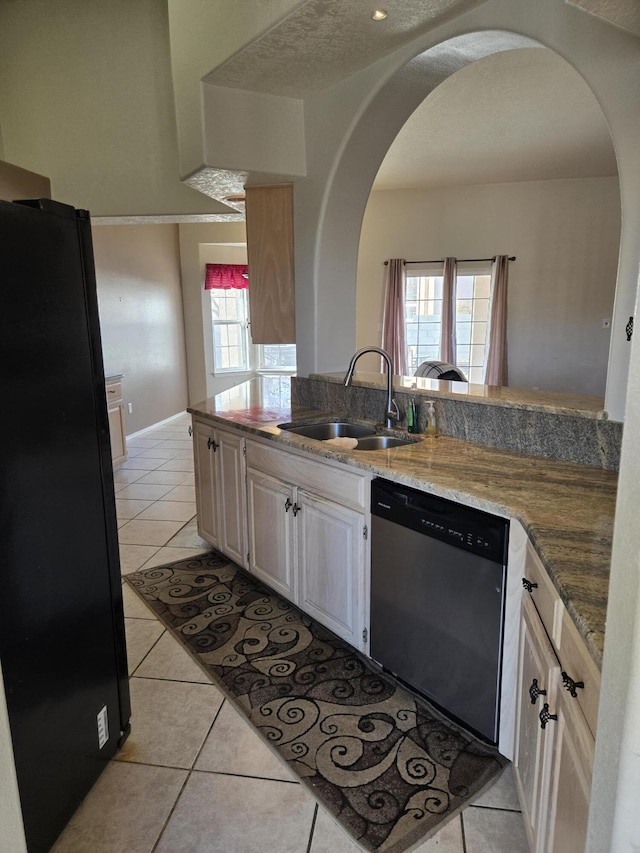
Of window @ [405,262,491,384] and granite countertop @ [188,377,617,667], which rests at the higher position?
window @ [405,262,491,384]

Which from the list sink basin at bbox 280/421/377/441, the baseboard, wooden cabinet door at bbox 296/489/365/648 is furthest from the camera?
the baseboard

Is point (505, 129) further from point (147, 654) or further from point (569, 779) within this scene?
point (569, 779)

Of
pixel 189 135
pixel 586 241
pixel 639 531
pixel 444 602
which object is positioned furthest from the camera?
pixel 586 241

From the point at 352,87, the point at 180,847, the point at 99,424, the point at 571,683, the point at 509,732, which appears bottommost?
the point at 180,847

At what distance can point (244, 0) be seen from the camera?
236 centimetres

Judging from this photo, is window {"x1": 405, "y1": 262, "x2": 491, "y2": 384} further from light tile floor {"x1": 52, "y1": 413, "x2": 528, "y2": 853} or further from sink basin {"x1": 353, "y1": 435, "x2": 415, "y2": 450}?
light tile floor {"x1": 52, "y1": 413, "x2": 528, "y2": 853}

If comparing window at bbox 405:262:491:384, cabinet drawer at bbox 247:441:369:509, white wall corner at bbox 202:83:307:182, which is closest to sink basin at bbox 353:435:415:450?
cabinet drawer at bbox 247:441:369:509

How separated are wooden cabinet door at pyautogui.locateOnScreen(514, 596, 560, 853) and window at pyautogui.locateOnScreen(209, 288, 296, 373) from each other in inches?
279

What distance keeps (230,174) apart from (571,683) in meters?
2.97

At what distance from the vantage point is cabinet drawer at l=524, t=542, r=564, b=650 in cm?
124

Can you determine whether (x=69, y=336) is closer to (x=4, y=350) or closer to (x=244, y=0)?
(x=4, y=350)

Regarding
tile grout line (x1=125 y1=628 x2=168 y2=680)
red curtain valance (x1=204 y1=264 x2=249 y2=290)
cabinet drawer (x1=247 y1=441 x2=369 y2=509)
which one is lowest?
tile grout line (x1=125 y1=628 x2=168 y2=680)

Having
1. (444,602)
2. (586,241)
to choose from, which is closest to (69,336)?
(444,602)

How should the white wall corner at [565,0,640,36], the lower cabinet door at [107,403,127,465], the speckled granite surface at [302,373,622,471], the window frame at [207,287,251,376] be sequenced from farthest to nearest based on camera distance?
the window frame at [207,287,251,376], the lower cabinet door at [107,403,127,465], the speckled granite surface at [302,373,622,471], the white wall corner at [565,0,640,36]
